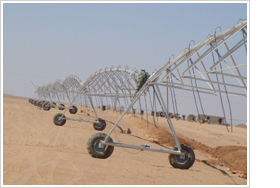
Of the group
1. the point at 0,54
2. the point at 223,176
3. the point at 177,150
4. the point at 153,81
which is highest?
the point at 0,54

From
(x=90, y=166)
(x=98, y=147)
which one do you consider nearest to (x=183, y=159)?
(x=98, y=147)

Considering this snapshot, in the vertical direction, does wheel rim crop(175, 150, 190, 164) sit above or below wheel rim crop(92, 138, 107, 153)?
below

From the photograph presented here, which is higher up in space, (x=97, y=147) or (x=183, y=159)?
(x=97, y=147)

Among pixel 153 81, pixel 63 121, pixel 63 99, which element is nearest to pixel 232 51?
pixel 153 81

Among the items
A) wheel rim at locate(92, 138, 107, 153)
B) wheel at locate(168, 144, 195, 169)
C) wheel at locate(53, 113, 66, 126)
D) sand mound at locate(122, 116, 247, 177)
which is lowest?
sand mound at locate(122, 116, 247, 177)

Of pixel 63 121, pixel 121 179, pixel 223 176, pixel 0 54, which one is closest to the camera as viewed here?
pixel 121 179

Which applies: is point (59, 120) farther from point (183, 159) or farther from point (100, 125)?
point (183, 159)

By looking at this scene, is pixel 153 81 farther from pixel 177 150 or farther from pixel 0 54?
pixel 0 54

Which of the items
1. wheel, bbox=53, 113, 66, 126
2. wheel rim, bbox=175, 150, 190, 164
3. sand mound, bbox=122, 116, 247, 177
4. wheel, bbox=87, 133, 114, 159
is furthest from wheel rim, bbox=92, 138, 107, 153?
wheel, bbox=53, 113, 66, 126

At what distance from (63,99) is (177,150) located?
123 ft

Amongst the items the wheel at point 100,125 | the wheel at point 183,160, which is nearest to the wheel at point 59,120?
the wheel at point 100,125

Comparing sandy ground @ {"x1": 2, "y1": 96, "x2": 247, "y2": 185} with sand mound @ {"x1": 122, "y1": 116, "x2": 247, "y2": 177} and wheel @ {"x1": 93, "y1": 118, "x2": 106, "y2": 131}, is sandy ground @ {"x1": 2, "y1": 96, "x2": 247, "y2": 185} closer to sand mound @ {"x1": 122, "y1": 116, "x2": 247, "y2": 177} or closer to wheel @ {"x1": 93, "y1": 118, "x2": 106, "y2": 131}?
sand mound @ {"x1": 122, "y1": 116, "x2": 247, "y2": 177}

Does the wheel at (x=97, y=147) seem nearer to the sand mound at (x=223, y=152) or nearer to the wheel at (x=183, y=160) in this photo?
the wheel at (x=183, y=160)

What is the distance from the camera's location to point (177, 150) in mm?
9727
